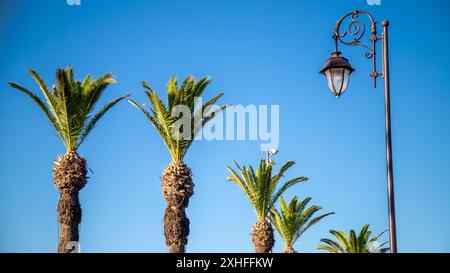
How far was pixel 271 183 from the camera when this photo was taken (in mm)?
Result: 32500

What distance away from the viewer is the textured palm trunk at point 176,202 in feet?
77.7

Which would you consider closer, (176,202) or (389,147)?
(389,147)

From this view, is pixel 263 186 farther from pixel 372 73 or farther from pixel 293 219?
pixel 372 73

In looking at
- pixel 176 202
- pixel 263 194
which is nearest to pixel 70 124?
pixel 176 202

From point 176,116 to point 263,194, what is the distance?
9663 mm

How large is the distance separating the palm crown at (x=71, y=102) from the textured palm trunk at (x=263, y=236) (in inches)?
464

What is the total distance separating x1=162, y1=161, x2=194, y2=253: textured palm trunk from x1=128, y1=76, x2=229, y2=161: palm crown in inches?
21.4

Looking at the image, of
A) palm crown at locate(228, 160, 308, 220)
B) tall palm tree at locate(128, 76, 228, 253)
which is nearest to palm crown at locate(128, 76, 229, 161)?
tall palm tree at locate(128, 76, 228, 253)

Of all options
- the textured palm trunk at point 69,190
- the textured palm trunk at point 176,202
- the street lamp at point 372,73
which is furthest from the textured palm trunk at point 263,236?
the street lamp at point 372,73

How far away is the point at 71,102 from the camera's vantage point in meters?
23.2

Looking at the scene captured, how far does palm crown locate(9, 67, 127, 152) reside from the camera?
23.0m

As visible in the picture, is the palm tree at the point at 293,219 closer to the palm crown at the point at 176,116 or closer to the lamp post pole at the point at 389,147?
the palm crown at the point at 176,116
